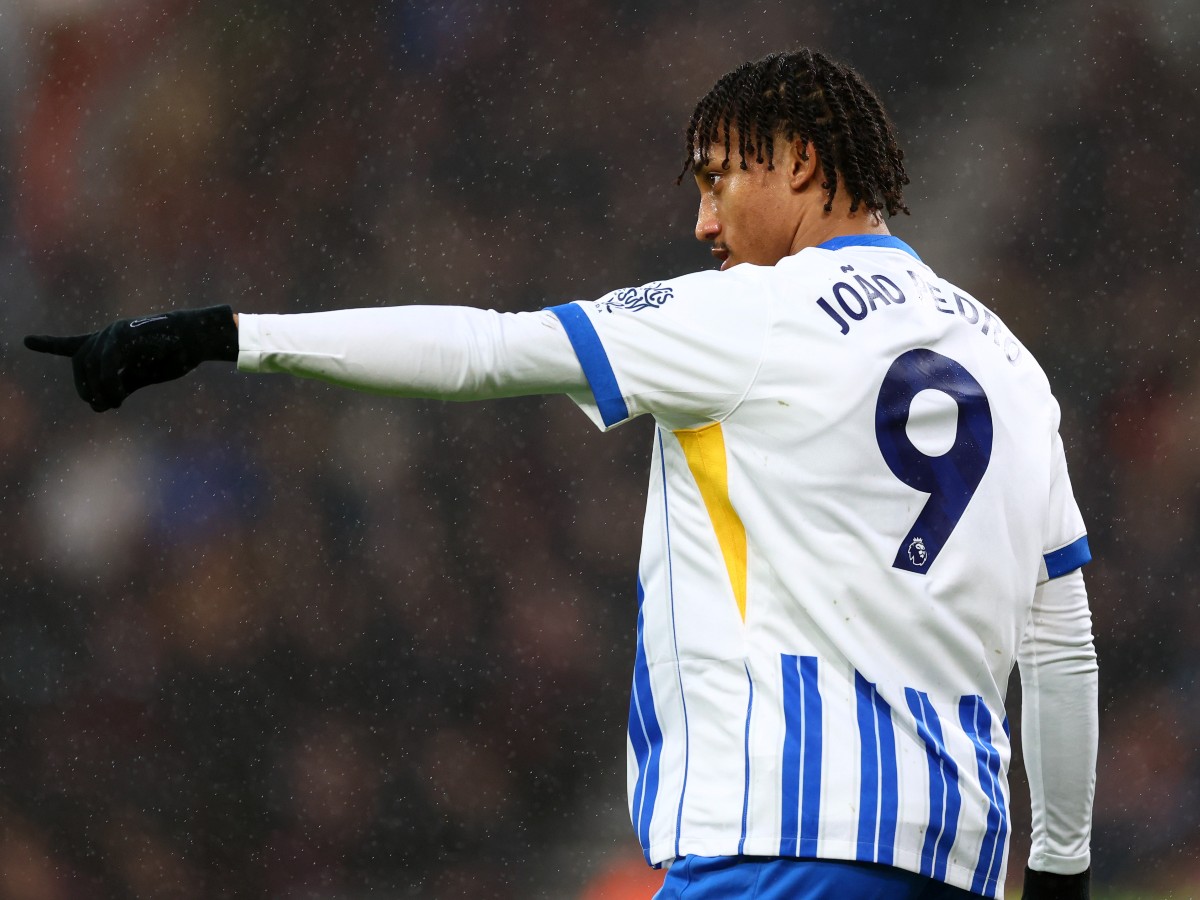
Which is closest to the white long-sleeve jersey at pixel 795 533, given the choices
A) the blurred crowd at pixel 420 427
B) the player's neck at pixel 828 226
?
the player's neck at pixel 828 226

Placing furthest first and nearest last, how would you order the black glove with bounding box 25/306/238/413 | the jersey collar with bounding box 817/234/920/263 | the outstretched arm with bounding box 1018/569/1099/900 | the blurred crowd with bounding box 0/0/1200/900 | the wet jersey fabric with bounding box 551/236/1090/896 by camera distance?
the blurred crowd with bounding box 0/0/1200/900
the outstretched arm with bounding box 1018/569/1099/900
the jersey collar with bounding box 817/234/920/263
the wet jersey fabric with bounding box 551/236/1090/896
the black glove with bounding box 25/306/238/413

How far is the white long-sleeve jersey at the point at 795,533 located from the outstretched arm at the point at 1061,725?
210mm

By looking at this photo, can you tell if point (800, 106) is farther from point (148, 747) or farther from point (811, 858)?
point (148, 747)

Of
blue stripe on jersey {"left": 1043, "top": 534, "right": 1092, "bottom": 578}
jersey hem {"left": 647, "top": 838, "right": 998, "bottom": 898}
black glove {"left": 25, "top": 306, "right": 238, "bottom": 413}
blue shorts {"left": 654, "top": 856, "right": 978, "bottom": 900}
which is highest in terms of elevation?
black glove {"left": 25, "top": 306, "right": 238, "bottom": 413}

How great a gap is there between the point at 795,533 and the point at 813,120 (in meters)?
0.50

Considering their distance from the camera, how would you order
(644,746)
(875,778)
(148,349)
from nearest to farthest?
1. (148,349)
2. (875,778)
3. (644,746)

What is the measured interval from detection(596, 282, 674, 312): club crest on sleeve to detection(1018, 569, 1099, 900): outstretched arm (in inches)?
24.1

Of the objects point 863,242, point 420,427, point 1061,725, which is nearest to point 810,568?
point 863,242

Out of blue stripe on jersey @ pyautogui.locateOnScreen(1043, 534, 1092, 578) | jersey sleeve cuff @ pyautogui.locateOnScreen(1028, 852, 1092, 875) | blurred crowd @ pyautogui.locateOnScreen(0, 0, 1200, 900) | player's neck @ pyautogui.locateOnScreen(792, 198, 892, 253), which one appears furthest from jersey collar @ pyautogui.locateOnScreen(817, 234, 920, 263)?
blurred crowd @ pyautogui.locateOnScreen(0, 0, 1200, 900)

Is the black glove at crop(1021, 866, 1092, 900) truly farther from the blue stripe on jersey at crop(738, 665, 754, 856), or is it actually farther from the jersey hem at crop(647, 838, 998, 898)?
the blue stripe on jersey at crop(738, 665, 754, 856)

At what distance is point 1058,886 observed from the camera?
1728 millimetres

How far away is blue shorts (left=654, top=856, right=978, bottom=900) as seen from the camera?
4.42 feet

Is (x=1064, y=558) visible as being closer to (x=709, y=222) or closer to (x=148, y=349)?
(x=709, y=222)

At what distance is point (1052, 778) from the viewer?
1704 mm
